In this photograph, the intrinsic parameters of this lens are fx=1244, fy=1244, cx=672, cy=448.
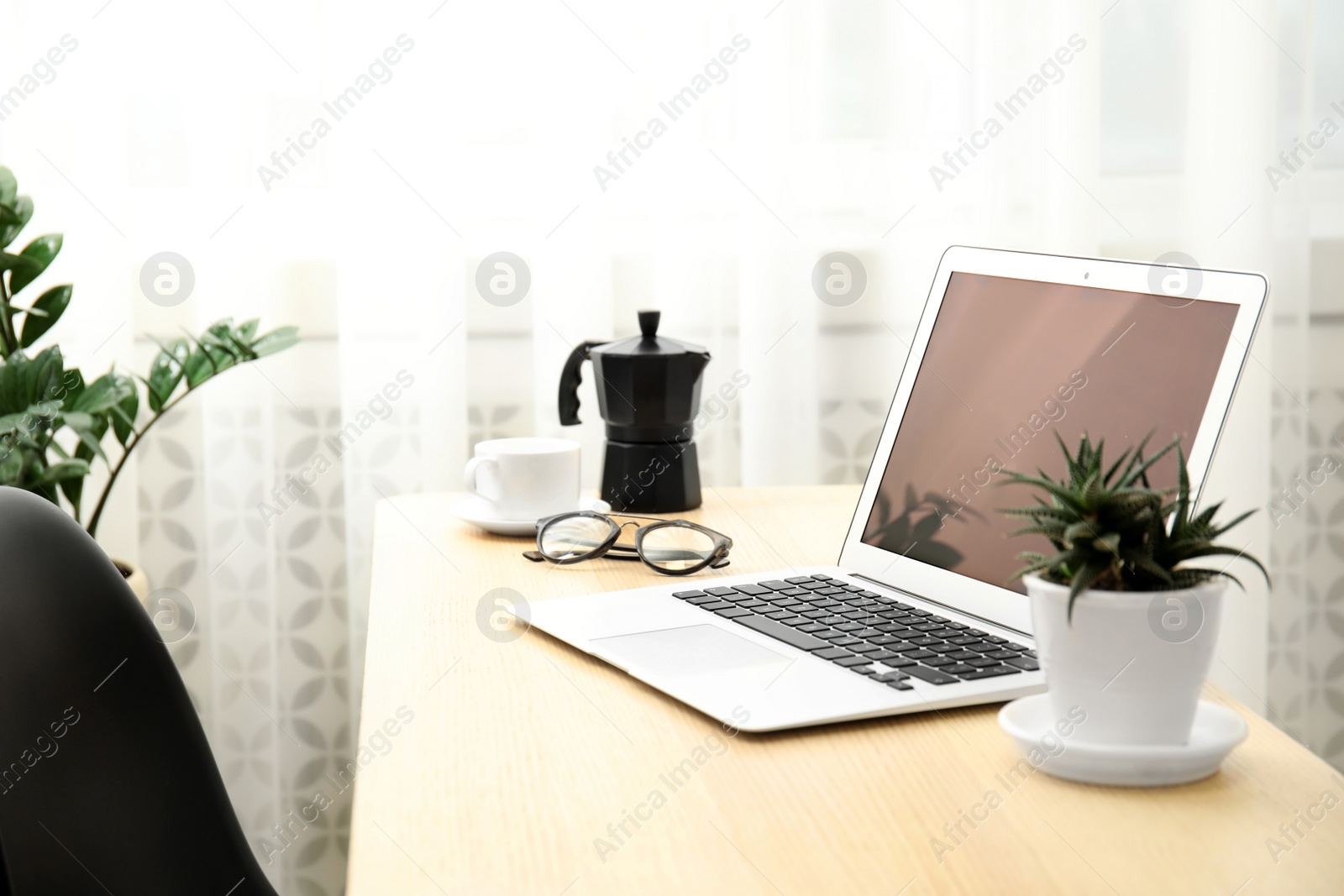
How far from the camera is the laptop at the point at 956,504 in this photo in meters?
0.73

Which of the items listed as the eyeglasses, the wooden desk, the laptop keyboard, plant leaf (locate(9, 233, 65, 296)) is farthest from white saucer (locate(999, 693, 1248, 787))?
plant leaf (locate(9, 233, 65, 296))

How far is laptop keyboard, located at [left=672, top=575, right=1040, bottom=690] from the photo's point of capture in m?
0.74

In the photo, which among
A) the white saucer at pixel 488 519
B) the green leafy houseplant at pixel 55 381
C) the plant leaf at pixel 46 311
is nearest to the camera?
the white saucer at pixel 488 519

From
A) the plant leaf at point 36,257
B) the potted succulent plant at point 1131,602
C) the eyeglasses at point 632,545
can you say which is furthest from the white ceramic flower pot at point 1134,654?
the plant leaf at point 36,257

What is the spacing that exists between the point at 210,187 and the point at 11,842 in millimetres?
1208

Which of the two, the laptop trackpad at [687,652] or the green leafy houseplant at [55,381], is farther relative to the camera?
the green leafy houseplant at [55,381]

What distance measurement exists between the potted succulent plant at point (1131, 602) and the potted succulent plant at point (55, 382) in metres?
1.13

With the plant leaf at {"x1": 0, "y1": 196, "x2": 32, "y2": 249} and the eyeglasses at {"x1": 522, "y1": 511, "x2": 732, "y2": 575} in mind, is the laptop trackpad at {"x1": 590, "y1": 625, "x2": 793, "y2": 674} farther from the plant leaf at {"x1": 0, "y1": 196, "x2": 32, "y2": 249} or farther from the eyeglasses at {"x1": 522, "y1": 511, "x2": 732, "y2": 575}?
the plant leaf at {"x1": 0, "y1": 196, "x2": 32, "y2": 249}

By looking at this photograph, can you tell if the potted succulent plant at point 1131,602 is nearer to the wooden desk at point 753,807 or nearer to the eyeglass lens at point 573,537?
the wooden desk at point 753,807

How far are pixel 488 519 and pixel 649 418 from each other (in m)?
0.20

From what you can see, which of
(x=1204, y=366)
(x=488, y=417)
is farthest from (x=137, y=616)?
(x=488, y=417)

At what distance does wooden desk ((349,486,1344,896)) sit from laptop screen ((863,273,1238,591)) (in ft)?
0.59

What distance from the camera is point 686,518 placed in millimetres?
1270

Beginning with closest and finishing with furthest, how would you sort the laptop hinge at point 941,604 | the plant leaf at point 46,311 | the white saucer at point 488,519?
1. the laptop hinge at point 941,604
2. the white saucer at point 488,519
3. the plant leaf at point 46,311
